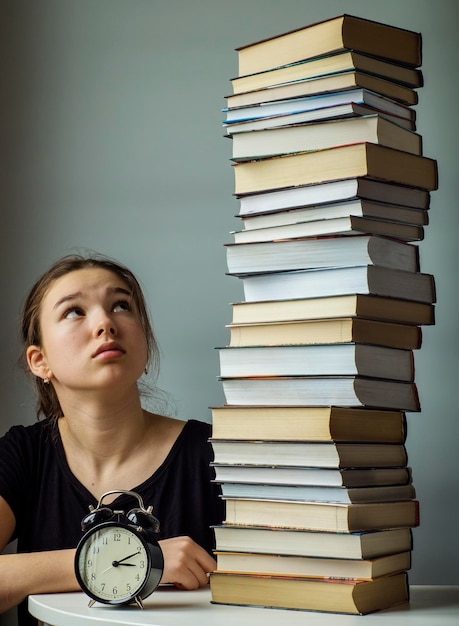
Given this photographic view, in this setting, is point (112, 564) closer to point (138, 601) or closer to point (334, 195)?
point (138, 601)

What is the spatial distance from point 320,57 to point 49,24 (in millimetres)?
1199

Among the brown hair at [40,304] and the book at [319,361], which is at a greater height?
the brown hair at [40,304]

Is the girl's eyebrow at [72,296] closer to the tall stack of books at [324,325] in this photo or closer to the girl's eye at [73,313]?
the girl's eye at [73,313]

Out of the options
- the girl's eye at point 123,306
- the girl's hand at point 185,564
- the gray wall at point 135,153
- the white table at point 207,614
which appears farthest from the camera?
the gray wall at point 135,153

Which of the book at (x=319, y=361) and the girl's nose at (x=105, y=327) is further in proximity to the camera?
the girl's nose at (x=105, y=327)

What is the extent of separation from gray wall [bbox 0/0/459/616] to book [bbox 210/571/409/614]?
91 cm

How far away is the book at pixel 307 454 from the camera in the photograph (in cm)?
140

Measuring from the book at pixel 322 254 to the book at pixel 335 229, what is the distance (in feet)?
0.03

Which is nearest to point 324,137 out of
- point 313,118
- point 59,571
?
point 313,118

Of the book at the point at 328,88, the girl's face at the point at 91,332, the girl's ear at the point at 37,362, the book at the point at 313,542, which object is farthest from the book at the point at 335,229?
the girl's ear at the point at 37,362

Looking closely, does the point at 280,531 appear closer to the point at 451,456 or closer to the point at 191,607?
the point at 191,607

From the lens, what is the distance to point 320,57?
57.8 inches

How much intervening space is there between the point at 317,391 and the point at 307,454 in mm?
95

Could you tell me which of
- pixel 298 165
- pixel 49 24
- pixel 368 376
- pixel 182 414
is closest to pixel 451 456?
pixel 182 414
